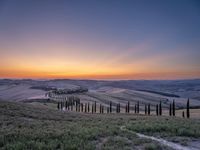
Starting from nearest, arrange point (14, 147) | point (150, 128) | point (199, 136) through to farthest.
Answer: point (14, 147), point (199, 136), point (150, 128)

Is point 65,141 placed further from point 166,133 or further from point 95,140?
point 166,133

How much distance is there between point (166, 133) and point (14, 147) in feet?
36.2

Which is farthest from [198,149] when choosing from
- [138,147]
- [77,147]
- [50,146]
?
[50,146]

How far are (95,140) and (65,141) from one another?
7.10 feet

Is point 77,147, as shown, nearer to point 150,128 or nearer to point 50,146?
point 50,146

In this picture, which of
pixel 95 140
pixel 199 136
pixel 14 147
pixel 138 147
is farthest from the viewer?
pixel 199 136

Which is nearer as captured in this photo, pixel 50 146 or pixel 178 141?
pixel 50 146

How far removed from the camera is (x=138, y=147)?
15109 mm

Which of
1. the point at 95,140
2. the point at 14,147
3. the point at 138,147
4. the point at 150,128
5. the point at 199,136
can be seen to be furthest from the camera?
the point at 150,128

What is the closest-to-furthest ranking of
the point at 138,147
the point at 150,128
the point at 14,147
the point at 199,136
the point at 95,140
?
the point at 14,147 → the point at 138,147 → the point at 95,140 → the point at 199,136 → the point at 150,128

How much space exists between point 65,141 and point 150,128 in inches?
327

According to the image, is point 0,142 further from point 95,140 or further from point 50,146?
point 95,140

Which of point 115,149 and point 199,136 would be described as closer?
point 115,149

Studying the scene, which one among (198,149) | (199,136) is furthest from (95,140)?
(199,136)
